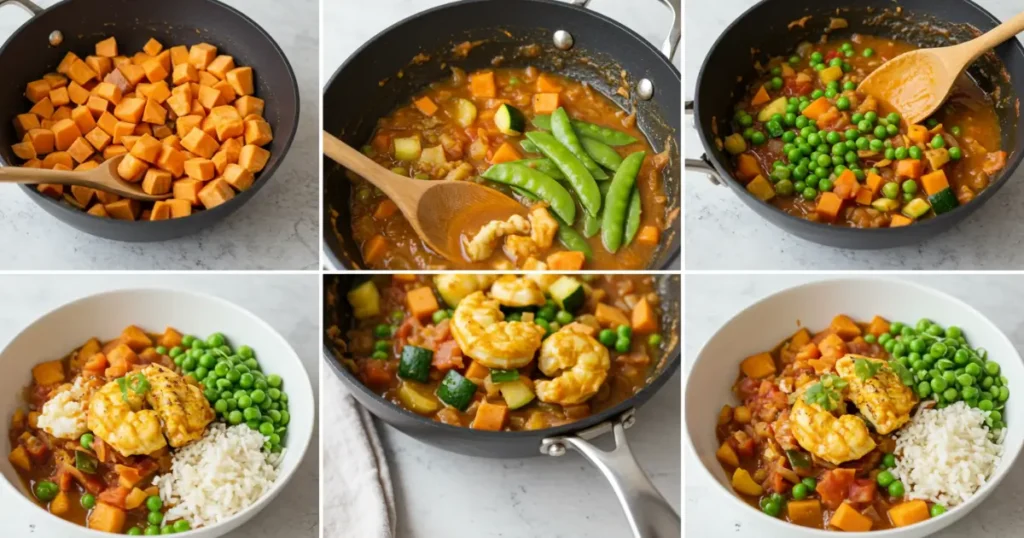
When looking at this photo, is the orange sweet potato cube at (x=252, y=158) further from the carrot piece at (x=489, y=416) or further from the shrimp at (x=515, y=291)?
the carrot piece at (x=489, y=416)

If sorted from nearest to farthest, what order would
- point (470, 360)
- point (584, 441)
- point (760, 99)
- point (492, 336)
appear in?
point (584, 441) → point (492, 336) → point (470, 360) → point (760, 99)

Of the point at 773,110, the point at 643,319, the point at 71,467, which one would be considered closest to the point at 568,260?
the point at 643,319

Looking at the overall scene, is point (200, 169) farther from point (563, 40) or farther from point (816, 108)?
point (816, 108)

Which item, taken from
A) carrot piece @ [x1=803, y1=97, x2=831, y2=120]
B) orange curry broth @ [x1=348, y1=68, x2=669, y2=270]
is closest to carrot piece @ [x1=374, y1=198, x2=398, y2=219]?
orange curry broth @ [x1=348, y1=68, x2=669, y2=270]

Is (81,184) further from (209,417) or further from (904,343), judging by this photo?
(904,343)

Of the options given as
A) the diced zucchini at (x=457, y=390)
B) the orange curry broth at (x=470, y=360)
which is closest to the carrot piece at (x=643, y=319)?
the orange curry broth at (x=470, y=360)

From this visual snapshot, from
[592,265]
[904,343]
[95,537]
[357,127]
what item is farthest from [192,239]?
[904,343]

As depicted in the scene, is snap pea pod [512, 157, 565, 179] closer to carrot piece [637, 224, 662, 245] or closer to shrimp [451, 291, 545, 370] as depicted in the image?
carrot piece [637, 224, 662, 245]
